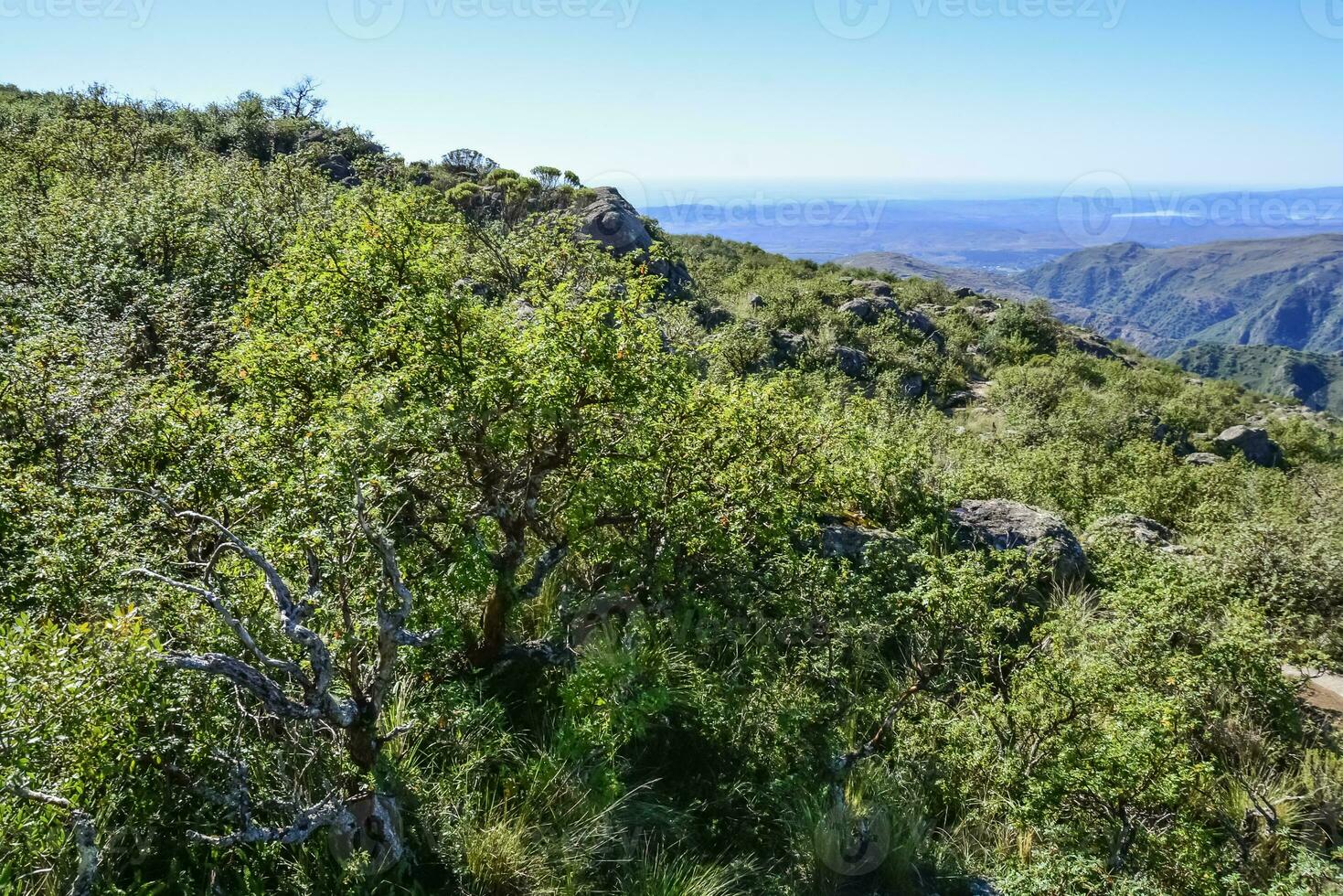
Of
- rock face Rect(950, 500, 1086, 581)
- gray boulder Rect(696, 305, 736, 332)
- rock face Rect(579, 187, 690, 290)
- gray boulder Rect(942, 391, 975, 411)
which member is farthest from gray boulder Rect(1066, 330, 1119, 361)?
rock face Rect(950, 500, 1086, 581)

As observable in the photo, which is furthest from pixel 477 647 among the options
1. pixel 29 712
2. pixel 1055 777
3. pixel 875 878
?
pixel 1055 777

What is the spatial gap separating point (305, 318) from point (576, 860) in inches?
284

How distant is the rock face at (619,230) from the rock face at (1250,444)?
26.4 meters

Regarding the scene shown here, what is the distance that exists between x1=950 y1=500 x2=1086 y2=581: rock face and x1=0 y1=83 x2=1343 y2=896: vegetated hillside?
166mm

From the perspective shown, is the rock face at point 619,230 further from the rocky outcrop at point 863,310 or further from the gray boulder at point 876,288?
the gray boulder at point 876,288

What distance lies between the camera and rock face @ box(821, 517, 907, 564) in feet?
35.9

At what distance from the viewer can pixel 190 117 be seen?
129 feet

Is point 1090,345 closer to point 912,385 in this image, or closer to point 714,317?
point 912,385

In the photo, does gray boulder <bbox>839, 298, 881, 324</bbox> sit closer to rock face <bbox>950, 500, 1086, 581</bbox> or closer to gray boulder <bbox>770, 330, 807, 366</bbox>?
gray boulder <bbox>770, 330, 807, 366</bbox>

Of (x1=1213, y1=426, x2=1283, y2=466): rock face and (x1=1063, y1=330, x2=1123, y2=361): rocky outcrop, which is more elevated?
(x1=1063, y1=330, x2=1123, y2=361): rocky outcrop

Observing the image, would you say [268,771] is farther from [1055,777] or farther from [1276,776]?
[1276,776]

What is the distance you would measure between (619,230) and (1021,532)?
25.9 m

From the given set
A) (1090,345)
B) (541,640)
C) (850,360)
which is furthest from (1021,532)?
(1090,345)

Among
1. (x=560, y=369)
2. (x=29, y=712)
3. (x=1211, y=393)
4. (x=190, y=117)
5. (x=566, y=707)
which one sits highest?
(x=190, y=117)
